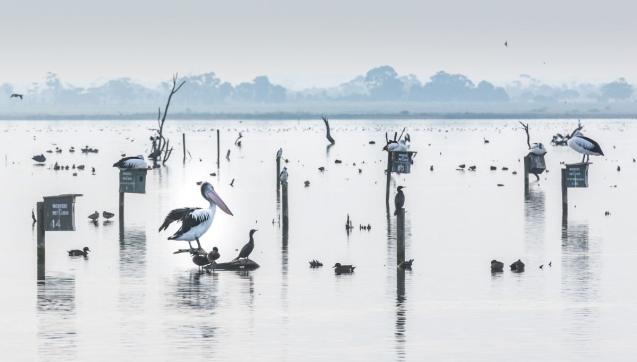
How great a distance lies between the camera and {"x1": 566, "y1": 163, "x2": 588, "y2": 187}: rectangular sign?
4438cm

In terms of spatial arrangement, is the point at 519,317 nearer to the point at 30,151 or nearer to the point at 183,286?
the point at 183,286

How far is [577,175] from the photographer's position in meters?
44.5

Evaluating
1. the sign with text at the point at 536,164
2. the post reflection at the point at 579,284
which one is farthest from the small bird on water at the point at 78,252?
the sign with text at the point at 536,164

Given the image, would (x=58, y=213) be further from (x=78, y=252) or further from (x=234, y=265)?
(x=78, y=252)

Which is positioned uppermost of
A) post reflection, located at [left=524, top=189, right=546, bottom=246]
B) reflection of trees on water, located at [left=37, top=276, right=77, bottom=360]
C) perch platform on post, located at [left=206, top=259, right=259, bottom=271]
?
post reflection, located at [left=524, top=189, right=546, bottom=246]

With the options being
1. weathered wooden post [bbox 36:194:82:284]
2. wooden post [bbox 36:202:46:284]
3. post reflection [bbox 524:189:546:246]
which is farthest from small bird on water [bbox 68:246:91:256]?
post reflection [bbox 524:189:546:246]

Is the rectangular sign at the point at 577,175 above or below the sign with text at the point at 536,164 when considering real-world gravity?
below

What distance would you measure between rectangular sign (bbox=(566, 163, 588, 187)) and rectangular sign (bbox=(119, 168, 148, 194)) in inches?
515

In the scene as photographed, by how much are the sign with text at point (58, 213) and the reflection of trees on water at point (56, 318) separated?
136 cm

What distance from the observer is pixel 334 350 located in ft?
79.9

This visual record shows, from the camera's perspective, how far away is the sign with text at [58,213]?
32.0m

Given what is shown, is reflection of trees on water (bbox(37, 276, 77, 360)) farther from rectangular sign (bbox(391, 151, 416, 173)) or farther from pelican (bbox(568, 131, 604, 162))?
pelican (bbox(568, 131, 604, 162))

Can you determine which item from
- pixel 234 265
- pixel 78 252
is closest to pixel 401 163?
pixel 78 252

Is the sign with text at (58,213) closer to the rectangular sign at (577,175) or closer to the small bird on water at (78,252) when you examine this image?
the small bird on water at (78,252)
